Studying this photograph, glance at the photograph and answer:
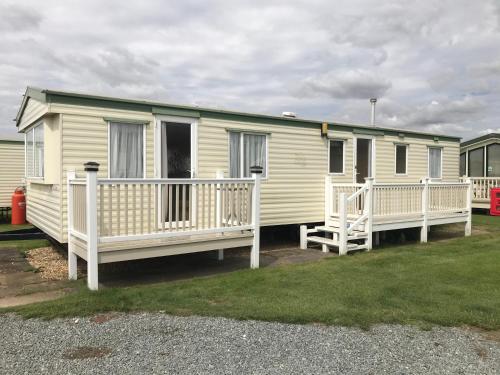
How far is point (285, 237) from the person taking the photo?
10.7m

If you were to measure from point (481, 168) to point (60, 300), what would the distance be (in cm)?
1946

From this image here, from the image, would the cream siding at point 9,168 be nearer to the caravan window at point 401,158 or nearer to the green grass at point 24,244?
the green grass at point 24,244

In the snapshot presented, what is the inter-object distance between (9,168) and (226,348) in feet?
45.6

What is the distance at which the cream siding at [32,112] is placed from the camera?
7070mm

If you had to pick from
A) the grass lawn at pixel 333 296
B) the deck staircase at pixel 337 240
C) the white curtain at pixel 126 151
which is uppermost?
the white curtain at pixel 126 151

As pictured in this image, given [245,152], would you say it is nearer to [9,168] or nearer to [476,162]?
[9,168]

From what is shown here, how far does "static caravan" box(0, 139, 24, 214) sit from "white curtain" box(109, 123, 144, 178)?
9.36 metres

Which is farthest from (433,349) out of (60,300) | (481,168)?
(481,168)

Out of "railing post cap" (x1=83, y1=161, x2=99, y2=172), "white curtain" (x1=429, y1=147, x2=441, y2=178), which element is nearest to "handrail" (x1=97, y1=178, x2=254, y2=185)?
"railing post cap" (x1=83, y1=161, x2=99, y2=172)

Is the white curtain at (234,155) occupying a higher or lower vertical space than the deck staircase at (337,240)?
higher

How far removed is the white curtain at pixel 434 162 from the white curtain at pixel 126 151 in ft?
28.3

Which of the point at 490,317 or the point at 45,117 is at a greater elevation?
the point at 45,117

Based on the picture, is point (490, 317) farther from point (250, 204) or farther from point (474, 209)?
point (474, 209)

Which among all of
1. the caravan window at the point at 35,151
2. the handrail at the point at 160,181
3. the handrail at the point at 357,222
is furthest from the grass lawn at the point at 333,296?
the caravan window at the point at 35,151
